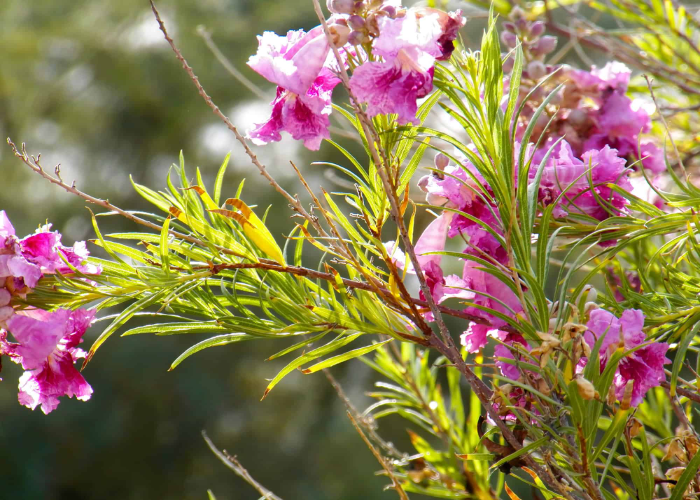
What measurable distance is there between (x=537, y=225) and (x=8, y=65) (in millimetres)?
2809

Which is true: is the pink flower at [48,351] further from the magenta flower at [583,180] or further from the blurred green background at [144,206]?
the blurred green background at [144,206]

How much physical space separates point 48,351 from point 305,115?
16 centimetres

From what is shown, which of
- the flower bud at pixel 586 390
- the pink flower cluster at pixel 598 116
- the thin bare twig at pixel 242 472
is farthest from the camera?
the pink flower cluster at pixel 598 116

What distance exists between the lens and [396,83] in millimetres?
240

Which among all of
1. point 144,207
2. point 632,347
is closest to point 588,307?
point 632,347

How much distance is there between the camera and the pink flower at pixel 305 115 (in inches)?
10.7

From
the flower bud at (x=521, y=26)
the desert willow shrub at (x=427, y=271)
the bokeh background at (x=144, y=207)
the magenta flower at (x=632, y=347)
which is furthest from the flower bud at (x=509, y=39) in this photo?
the bokeh background at (x=144, y=207)

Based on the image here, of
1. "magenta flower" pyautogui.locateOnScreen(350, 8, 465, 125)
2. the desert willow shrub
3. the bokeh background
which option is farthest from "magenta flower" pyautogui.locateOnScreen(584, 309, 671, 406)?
the bokeh background

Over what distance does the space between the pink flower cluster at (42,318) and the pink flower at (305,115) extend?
0.11m

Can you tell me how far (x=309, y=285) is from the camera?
0.96ft

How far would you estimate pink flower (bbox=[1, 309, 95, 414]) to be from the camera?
27 cm

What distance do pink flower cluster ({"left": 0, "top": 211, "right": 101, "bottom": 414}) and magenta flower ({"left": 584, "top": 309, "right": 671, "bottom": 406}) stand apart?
23 centimetres

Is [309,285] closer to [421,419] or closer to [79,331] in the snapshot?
[79,331]

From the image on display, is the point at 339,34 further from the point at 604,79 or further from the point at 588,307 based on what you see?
the point at 604,79
